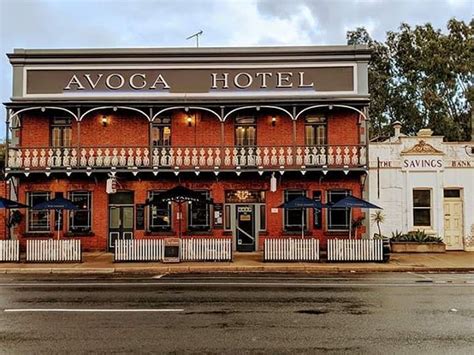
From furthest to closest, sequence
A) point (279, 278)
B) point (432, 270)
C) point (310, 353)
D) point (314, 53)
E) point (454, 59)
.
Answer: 1. point (454, 59)
2. point (314, 53)
3. point (432, 270)
4. point (279, 278)
5. point (310, 353)

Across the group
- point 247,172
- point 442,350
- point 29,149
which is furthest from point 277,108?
point 442,350

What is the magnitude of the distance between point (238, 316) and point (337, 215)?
13505 millimetres

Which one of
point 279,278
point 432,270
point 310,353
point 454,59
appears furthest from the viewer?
point 454,59

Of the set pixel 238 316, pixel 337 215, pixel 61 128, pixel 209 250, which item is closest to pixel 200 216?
pixel 209 250

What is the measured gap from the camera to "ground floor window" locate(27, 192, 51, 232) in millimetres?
21828

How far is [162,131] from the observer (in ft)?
73.2

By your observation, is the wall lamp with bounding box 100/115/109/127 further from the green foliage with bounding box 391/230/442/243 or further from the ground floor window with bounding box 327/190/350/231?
the green foliage with bounding box 391/230/442/243

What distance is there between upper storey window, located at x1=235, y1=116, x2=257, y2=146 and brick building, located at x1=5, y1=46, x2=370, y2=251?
0.04m

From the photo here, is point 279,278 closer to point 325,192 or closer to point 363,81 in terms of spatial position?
point 325,192

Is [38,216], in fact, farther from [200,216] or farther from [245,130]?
[245,130]

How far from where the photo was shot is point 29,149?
68.6 feet

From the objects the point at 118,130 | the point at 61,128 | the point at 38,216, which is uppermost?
the point at 61,128

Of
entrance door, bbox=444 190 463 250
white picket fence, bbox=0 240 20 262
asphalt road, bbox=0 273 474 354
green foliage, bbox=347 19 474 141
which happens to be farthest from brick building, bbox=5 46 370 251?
green foliage, bbox=347 19 474 141

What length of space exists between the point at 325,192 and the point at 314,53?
603 centimetres
